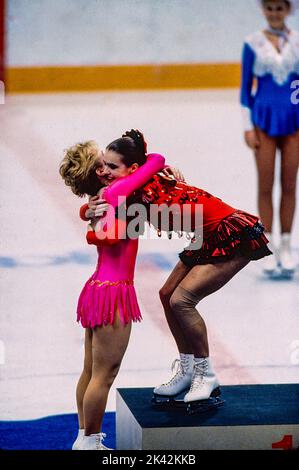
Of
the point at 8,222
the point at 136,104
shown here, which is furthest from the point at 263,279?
the point at 136,104

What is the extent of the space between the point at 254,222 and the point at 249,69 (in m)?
2.77

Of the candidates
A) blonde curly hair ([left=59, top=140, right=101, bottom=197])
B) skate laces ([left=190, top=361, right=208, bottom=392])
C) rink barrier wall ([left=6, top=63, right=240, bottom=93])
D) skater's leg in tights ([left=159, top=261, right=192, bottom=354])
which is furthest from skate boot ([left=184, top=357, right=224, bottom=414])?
rink barrier wall ([left=6, top=63, right=240, bottom=93])

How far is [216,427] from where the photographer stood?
3445mm

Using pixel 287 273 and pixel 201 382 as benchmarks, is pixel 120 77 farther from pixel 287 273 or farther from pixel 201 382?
pixel 201 382

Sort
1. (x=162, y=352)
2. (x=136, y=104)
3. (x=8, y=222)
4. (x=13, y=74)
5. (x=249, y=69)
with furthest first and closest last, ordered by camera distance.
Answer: (x=13, y=74) < (x=136, y=104) < (x=249, y=69) < (x=162, y=352) < (x=8, y=222)

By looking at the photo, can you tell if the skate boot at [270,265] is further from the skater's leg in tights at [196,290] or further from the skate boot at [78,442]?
the skate boot at [78,442]

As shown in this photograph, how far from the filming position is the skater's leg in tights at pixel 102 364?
136 inches

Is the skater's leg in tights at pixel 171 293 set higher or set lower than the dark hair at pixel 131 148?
lower

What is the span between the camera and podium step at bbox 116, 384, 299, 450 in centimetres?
342

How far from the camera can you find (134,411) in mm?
3586

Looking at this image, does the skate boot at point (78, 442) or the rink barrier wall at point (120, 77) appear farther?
the rink barrier wall at point (120, 77)

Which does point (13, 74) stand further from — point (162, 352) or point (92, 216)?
point (92, 216)

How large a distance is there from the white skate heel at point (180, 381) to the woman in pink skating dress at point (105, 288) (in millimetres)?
280

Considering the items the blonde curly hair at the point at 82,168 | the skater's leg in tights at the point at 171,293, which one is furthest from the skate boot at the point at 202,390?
the blonde curly hair at the point at 82,168
